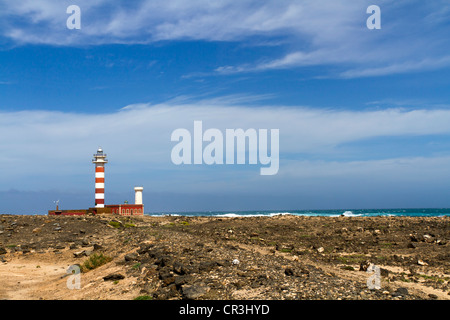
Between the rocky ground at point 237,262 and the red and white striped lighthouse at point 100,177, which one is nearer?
the rocky ground at point 237,262

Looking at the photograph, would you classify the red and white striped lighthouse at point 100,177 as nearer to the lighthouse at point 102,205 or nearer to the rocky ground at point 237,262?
the lighthouse at point 102,205

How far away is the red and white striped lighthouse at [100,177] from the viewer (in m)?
47.7

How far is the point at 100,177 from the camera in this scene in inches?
1923

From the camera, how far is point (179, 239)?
19.9m

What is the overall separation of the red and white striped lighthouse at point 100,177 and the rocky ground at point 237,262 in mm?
16507

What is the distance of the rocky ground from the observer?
1116 cm

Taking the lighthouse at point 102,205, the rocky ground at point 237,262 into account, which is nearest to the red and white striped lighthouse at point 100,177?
the lighthouse at point 102,205

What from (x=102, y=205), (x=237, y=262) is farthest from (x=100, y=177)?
(x=237, y=262)

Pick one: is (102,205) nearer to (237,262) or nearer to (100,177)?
(100,177)

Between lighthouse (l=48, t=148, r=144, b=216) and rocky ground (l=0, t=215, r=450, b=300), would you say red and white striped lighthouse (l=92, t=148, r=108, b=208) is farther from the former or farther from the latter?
rocky ground (l=0, t=215, r=450, b=300)
